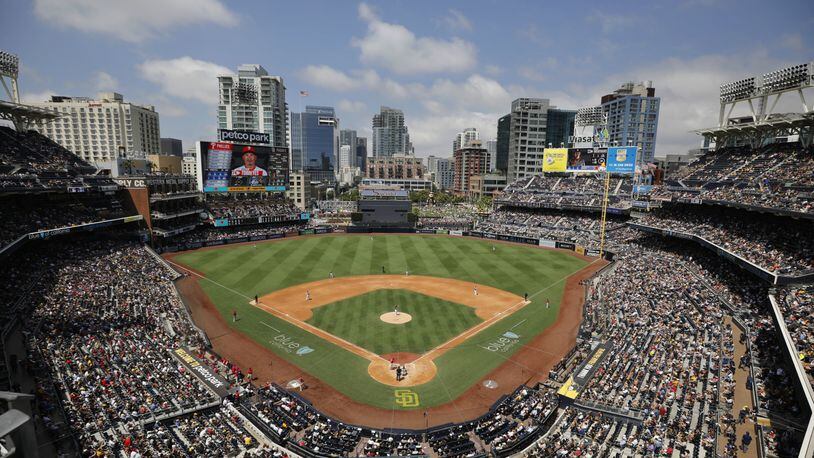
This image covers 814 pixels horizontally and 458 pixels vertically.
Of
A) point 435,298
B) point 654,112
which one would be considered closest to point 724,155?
point 435,298

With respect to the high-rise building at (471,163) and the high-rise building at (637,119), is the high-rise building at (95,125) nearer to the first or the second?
the high-rise building at (471,163)

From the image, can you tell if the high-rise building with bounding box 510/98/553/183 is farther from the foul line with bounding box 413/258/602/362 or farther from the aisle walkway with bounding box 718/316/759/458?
the aisle walkway with bounding box 718/316/759/458

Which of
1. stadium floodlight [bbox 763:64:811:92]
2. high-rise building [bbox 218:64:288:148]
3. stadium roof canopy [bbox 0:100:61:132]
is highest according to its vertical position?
high-rise building [bbox 218:64:288:148]

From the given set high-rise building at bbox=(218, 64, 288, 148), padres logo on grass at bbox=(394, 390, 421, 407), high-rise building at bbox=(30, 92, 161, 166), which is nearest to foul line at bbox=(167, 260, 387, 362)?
padres logo on grass at bbox=(394, 390, 421, 407)

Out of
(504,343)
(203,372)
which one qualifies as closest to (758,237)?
(504,343)

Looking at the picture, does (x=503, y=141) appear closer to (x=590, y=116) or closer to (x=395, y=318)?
(x=590, y=116)

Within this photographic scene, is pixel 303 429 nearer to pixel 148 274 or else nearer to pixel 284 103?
pixel 148 274

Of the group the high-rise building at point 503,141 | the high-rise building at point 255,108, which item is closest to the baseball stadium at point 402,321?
the high-rise building at point 255,108
